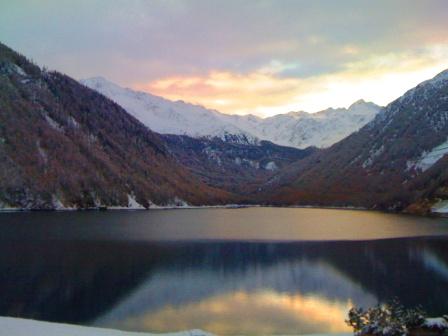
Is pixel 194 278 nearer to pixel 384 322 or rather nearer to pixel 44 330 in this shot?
pixel 44 330

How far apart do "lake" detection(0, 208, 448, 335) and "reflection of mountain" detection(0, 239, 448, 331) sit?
98 mm

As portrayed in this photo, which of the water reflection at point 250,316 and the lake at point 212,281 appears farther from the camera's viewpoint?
the lake at point 212,281

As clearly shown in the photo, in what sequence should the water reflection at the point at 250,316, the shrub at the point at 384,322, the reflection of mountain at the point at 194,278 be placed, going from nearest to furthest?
the shrub at the point at 384,322 → the water reflection at the point at 250,316 → the reflection of mountain at the point at 194,278

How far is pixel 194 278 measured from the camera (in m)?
54.3

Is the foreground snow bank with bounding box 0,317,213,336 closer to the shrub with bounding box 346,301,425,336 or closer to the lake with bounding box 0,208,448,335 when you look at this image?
the lake with bounding box 0,208,448,335

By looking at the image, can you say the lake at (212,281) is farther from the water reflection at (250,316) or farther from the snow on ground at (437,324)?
the snow on ground at (437,324)

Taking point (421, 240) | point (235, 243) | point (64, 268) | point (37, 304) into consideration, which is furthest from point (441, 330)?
point (421, 240)

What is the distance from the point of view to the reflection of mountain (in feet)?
134

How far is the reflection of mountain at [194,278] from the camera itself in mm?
40844

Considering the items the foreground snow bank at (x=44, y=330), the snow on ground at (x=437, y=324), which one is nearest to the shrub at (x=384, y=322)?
the snow on ground at (x=437, y=324)

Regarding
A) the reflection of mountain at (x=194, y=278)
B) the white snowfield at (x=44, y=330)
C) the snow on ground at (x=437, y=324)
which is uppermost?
the snow on ground at (x=437, y=324)

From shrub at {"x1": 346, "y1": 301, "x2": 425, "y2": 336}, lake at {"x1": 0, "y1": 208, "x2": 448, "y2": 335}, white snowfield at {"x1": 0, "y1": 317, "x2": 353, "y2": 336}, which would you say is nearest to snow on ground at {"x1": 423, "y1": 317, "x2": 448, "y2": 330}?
shrub at {"x1": 346, "y1": 301, "x2": 425, "y2": 336}

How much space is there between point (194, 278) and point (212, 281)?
2.32 meters

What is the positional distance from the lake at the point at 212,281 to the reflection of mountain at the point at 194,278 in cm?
10
